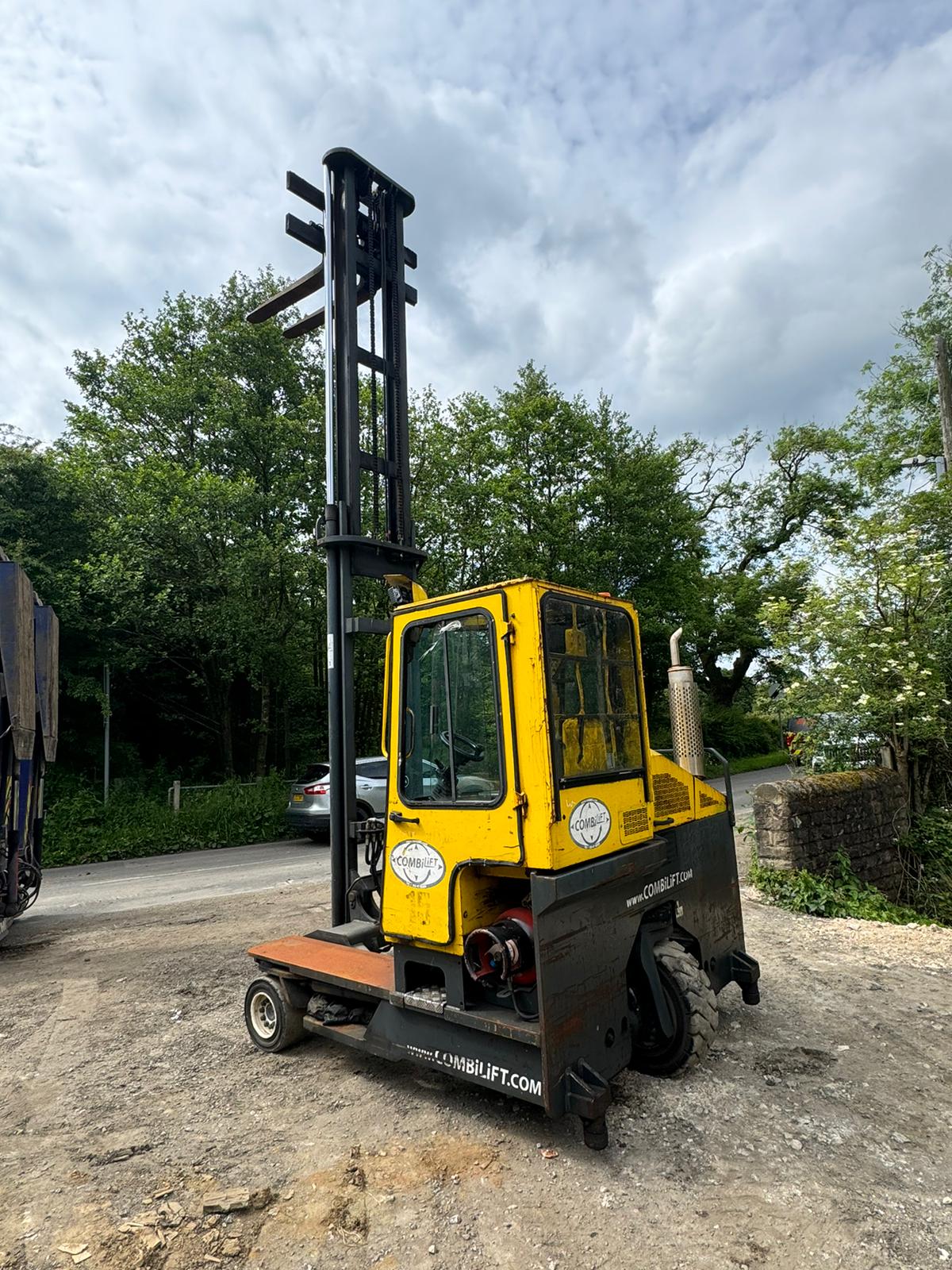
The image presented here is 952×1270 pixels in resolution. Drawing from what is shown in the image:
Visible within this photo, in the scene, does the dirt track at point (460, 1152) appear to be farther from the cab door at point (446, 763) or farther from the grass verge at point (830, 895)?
the grass verge at point (830, 895)

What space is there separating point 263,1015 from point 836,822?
620cm

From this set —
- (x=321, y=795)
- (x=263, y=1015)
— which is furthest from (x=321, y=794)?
(x=263, y=1015)

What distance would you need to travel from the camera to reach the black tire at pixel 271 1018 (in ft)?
13.4

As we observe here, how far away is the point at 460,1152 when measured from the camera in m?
3.08

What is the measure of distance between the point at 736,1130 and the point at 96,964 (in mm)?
5112

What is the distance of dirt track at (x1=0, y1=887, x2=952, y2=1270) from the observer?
254 centimetres

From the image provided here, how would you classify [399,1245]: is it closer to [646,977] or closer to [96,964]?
[646,977]

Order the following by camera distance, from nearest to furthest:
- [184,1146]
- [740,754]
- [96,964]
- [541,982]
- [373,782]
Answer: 1. [541,982]
2. [184,1146]
3. [96,964]
4. [373,782]
5. [740,754]

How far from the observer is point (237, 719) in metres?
18.2

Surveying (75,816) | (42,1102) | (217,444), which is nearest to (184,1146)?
(42,1102)

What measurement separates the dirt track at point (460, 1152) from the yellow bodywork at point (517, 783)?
0.91m

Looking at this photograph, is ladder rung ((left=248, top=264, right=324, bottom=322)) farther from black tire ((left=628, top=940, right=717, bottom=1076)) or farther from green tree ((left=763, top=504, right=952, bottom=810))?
green tree ((left=763, top=504, right=952, bottom=810))

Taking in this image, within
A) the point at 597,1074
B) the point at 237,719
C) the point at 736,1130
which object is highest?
the point at 237,719

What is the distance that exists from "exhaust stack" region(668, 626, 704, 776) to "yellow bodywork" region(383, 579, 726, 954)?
52 centimetres
